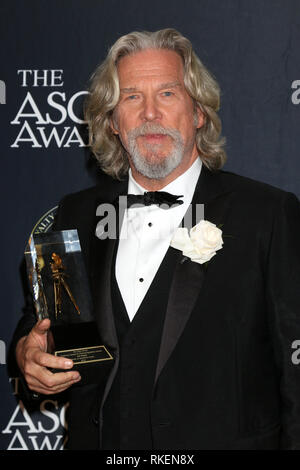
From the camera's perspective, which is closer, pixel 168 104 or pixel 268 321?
pixel 268 321

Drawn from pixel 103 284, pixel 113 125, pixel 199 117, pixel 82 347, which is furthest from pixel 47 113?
pixel 82 347

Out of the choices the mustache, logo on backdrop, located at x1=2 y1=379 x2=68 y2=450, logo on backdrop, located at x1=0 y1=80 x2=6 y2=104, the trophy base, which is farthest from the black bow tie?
logo on backdrop, located at x1=2 y1=379 x2=68 y2=450

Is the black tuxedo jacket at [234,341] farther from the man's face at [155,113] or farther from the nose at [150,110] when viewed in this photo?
the nose at [150,110]

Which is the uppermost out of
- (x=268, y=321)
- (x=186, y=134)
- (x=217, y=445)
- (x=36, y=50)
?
(x=36, y=50)

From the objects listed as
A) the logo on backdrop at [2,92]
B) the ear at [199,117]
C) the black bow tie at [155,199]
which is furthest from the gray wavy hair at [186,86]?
the logo on backdrop at [2,92]

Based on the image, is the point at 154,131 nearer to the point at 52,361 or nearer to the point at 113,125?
the point at 113,125

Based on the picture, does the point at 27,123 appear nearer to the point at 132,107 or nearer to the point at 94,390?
the point at 132,107

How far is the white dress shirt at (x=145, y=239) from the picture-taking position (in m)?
2.02

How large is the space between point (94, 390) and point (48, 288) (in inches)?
21.2

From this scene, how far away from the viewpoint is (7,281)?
294 cm

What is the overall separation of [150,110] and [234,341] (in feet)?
3.14

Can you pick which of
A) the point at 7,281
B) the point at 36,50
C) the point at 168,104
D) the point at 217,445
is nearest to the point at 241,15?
the point at 168,104

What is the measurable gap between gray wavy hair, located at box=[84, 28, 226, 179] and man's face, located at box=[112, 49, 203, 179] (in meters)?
0.04

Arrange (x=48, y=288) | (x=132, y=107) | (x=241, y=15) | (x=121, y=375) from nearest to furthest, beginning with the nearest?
(x=48, y=288), (x=121, y=375), (x=132, y=107), (x=241, y=15)
